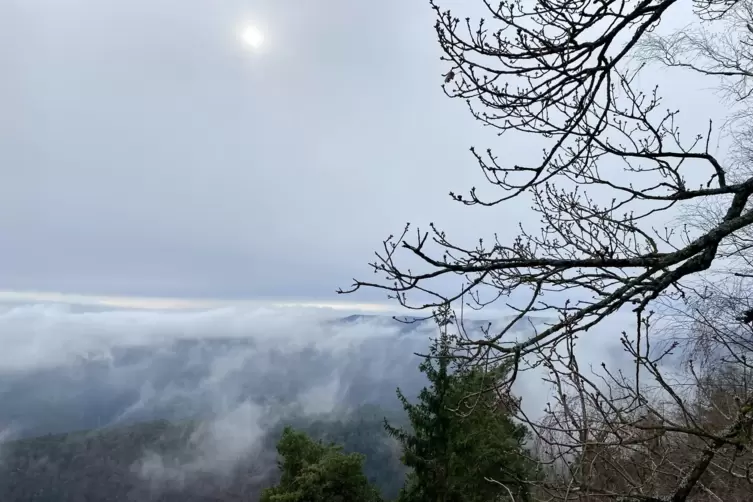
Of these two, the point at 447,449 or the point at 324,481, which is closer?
the point at 447,449

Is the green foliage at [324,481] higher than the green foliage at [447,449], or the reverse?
the green foliage at [447,449]

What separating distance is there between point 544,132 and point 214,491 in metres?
213

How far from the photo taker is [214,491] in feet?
599

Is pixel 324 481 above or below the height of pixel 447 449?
below

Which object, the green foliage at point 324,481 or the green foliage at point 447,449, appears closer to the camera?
the green foliage at point 447,449

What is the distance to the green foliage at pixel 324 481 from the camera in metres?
15.9

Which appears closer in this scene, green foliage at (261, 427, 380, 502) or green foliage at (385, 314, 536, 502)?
green foliage at (385, 314, 536, 502)

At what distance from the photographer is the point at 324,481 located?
52.7 feet

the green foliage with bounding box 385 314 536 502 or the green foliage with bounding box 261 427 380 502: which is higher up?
the green foliage with bounding box 385 314 536 502

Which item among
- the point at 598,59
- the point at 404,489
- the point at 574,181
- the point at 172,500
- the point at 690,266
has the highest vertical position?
the point at 598,59

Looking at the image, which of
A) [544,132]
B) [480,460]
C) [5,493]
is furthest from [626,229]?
[5,493]

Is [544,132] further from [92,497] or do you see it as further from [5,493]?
[5,493]

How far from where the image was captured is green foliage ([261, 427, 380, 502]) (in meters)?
15.9

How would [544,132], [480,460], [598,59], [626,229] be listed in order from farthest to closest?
[480,460] < [626,229] < [544,132] < [598,59]
